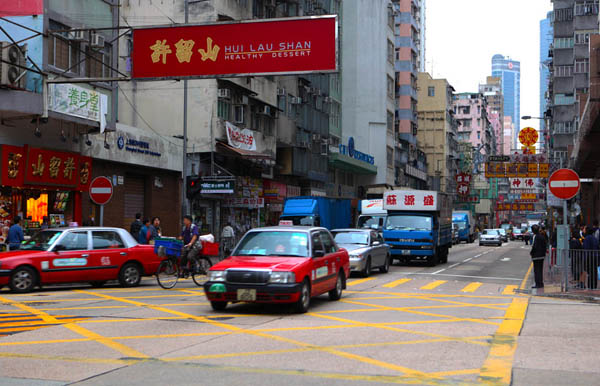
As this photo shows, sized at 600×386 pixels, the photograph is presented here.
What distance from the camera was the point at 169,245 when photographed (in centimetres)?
1883

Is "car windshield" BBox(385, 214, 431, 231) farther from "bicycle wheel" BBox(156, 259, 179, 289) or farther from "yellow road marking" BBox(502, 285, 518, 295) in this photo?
"bicycle wheel" BBox(156, 259, 179, 289)

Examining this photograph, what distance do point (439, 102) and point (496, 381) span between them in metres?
106

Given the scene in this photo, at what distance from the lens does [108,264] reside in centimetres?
1861

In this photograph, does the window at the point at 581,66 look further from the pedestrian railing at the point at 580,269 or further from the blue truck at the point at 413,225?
the pedestrian railing at the point at 580,269

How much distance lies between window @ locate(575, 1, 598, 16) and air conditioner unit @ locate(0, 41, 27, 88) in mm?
58339

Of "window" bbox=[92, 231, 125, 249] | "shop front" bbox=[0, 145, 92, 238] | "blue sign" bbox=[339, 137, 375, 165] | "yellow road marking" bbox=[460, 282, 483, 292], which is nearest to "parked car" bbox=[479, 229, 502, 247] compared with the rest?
"blue sign" bbox=[339, 137, 375, 165]

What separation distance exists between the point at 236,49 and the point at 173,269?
573cm

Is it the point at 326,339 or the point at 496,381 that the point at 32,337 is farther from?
the point at 496,381

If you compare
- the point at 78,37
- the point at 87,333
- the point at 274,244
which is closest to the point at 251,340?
the point at 87,333

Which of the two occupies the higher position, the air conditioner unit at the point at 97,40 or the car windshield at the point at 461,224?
the air conditioner unit at the point at 97,40

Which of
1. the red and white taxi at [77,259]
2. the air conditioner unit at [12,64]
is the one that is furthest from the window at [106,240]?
the air conditioner unit at [12,64]

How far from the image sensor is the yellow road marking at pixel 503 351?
26.3ft

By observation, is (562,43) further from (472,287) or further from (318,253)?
(318,253)

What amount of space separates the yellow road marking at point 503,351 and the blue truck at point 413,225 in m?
14.5
